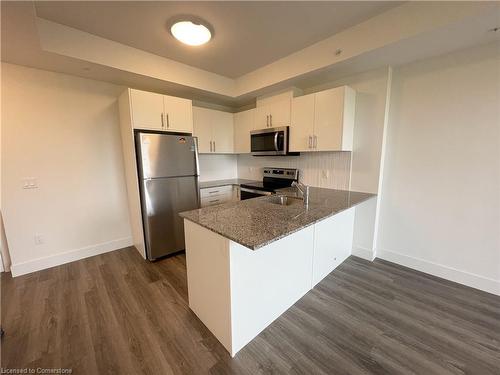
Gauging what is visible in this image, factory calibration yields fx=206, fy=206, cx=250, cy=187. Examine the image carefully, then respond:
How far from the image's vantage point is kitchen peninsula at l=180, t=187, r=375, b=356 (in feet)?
4.46

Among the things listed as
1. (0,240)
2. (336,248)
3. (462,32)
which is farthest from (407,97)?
(0,240)

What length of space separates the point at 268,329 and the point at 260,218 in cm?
91

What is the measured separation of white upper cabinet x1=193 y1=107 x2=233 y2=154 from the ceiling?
103cm

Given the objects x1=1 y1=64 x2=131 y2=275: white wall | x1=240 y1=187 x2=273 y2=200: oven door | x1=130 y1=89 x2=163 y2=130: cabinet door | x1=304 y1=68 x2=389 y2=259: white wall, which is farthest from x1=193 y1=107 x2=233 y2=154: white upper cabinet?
x1=304 y1=68 x2=389 y2=259: white wall

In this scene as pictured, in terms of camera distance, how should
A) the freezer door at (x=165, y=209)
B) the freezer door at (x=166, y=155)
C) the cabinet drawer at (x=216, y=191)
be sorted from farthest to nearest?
the cabinet drawer at (x=216, y=191) < the freezer door at (x=165, y=209) < the freezer door at (x=166, y=155)

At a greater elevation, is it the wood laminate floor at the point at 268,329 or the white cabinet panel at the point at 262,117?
the white cabinet panel at the point at 262,117

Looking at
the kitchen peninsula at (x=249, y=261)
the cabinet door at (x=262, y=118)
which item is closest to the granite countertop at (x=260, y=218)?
the kitchen peninsula at (x=249, y=261)

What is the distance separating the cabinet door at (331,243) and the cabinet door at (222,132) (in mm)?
2295

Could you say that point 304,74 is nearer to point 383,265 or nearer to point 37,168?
point 383,265

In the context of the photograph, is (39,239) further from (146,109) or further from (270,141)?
(270,141)

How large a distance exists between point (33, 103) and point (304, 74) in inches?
127

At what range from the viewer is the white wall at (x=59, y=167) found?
7.66ft

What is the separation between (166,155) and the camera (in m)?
2.72

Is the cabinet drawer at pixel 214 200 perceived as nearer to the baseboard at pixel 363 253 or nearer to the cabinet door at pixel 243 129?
the cabinet door at pixel 243 129
